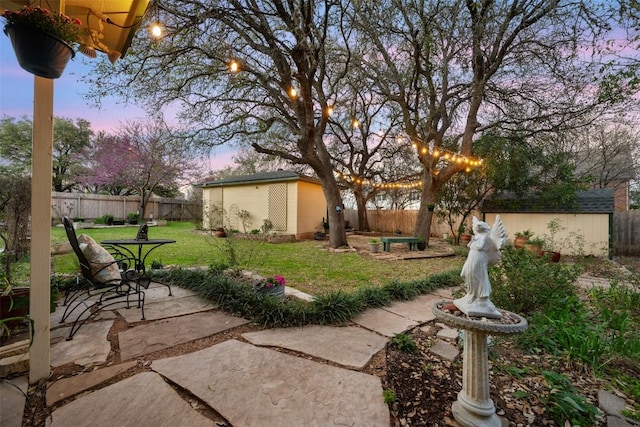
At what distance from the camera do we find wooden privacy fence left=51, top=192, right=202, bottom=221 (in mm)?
13379

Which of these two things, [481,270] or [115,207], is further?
[115,207]

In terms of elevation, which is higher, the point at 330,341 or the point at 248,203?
the point at 248,203

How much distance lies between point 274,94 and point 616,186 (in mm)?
17402

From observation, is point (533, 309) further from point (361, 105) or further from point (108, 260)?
point (361, 105)

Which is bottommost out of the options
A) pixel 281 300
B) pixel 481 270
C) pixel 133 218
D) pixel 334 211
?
pixel 281 300

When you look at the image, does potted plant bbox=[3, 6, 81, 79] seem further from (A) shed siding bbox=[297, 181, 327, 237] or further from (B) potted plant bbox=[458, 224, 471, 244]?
(B) potted plant bbox=[458, 224, 471, 244]

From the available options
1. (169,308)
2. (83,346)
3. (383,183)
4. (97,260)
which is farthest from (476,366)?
(383,183)

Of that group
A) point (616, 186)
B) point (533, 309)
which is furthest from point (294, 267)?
point (616, 186)

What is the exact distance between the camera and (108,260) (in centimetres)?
282

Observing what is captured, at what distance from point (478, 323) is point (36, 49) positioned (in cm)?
296

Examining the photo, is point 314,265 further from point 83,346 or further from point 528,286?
point 83,346

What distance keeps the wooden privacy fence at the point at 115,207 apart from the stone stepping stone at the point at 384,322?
41.6ft

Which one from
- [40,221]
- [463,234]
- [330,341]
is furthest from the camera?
[463,234]

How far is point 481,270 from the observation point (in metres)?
1.61
